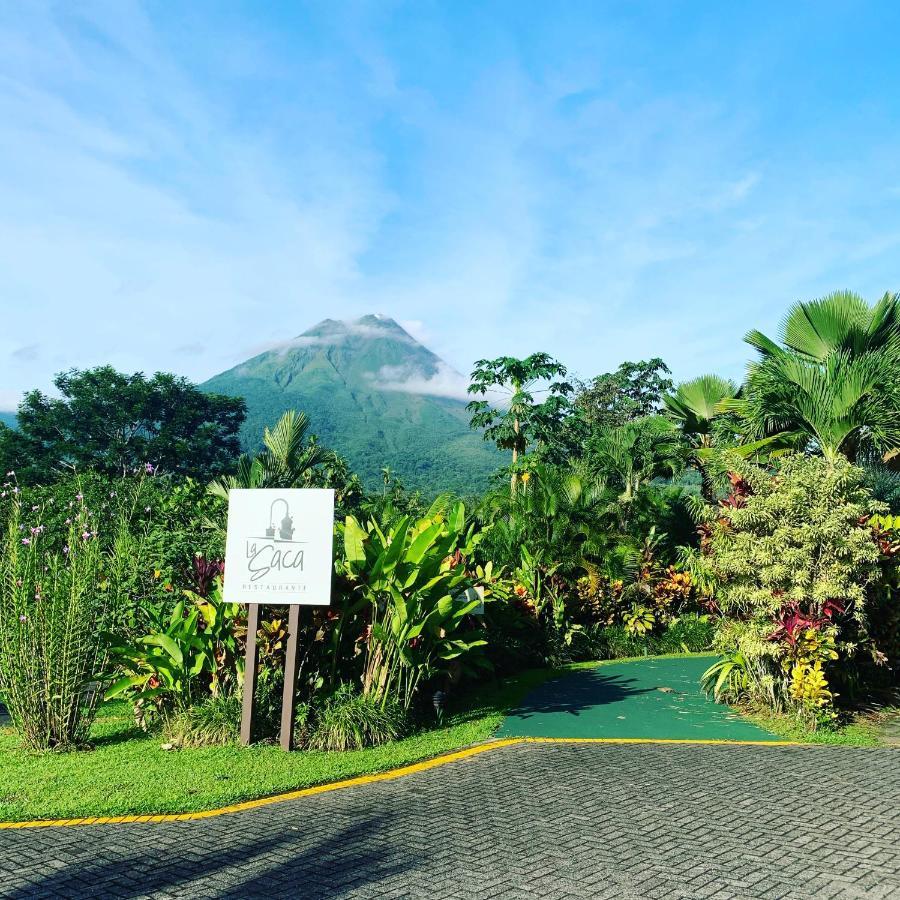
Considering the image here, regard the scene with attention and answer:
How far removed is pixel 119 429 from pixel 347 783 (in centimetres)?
4302

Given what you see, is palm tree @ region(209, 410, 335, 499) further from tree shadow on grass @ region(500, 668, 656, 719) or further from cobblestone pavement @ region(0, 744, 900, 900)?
cobblestone pavement @ region(0, 744, 900, 900)

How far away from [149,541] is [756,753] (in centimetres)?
596

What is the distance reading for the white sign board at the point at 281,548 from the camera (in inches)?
267

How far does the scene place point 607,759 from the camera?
6.42m

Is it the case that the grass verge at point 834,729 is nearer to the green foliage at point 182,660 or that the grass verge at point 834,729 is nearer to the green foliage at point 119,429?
the green foliage at point 182,660

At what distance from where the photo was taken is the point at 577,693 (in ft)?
31.2

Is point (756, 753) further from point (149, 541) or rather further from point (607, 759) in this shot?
point (149, 541)

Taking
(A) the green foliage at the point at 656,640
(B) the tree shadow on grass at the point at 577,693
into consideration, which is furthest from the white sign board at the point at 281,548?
(A) the green foliage at the point at 656,640

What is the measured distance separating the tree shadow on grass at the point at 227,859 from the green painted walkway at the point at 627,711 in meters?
3.10

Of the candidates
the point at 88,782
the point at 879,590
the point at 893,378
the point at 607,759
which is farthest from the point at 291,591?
the point at 893,378

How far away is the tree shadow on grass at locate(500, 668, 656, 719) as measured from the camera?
8.53m

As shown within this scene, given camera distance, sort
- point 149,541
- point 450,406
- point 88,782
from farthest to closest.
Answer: point 450,406 < point 149,541 < point 88,782

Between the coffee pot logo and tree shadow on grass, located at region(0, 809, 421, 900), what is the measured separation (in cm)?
250

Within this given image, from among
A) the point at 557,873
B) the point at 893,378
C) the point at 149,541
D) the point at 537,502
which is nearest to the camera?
the point at 557,873
